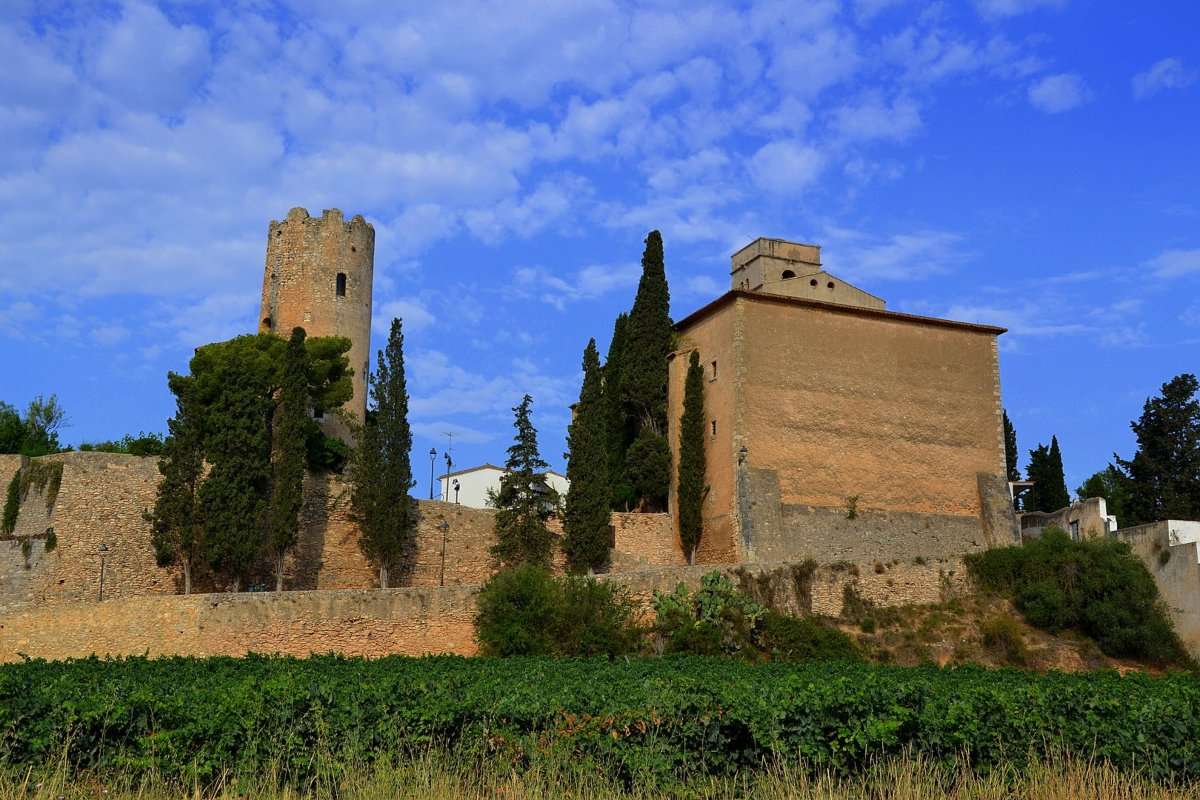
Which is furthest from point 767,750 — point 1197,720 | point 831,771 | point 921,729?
point 1197,720

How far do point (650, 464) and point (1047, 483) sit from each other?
1794 cm

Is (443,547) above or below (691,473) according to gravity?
below

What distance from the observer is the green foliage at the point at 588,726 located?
11.7 metres

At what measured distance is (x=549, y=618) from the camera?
1000 inches

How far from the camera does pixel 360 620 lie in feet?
82.2

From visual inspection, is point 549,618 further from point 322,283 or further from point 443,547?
point 322,283

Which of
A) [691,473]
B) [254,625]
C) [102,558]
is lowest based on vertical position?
[254,625]

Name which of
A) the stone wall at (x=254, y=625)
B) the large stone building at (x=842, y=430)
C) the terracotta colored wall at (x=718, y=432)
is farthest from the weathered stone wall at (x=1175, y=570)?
the stone wall at (x=254, y=625)

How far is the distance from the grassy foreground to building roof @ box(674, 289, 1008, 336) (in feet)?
73.4

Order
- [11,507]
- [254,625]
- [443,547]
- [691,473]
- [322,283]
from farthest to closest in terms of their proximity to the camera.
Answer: [322,283] → [691,473] → [443,547] → [11,507] → [254,625]

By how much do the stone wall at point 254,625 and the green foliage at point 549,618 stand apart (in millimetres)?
682

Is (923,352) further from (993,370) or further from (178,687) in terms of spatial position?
(178,687)

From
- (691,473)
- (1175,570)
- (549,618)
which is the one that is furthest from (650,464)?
(1175,570)

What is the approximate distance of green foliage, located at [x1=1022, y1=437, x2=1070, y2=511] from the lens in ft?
145
